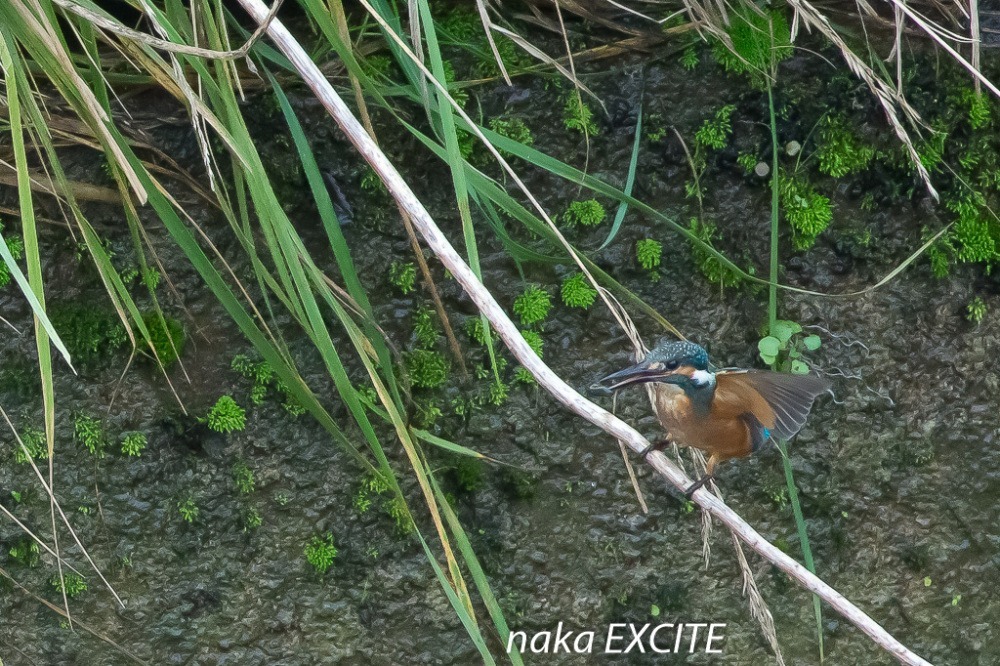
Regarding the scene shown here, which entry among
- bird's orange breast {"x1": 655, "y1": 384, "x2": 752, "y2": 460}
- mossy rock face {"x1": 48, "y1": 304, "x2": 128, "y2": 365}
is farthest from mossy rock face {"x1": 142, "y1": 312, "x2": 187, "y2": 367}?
bird's orange breast {"x1": 655, "y1": 384, "x2": 752, "y2": 460}

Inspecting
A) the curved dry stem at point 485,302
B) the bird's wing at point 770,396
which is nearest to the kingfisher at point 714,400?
the bird's wing at point 770,396

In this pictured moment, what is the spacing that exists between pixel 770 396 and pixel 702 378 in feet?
0.31

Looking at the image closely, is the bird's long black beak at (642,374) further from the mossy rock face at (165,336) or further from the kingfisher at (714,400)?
the mossy rock face at (165,336)

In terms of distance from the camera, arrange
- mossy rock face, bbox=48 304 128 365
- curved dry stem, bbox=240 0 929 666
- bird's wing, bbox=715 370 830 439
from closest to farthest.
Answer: curved dry stem, bbox=240 0 929 666 → bird's wing, bbox=715 370 830 439 → mossy rock face, bbox=48 304 128 365

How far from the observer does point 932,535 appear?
5.51ft

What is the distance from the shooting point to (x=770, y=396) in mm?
1194

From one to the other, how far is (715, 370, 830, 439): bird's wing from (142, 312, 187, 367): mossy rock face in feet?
3.17

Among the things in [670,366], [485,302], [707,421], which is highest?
[485,302]

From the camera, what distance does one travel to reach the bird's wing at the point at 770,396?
113 centimetres

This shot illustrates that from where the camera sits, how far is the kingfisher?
117 cm

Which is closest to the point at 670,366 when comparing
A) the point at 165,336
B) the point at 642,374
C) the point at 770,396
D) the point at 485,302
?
the point at 642,374

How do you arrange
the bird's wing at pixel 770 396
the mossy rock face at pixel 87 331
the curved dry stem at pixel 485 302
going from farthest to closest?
the mossy rock face at pixel 87 331 < the bird's wing at pixel 770 396 < the curved dry stem at pixel 485 302

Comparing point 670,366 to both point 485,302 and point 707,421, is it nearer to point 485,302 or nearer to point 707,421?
point 707,421

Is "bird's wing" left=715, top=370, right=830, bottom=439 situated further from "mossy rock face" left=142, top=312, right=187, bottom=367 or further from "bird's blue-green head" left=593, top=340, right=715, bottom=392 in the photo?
"mossy rock face" left=142, top=312, right=187, bottom=367
